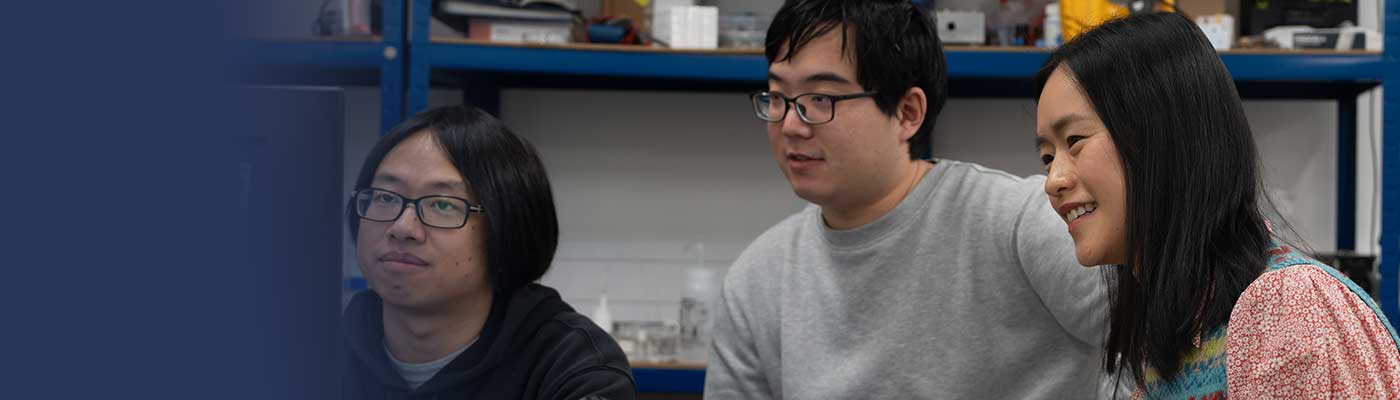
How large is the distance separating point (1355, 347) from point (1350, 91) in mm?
1984

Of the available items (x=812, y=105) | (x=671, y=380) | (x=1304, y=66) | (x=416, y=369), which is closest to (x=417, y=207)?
(x=416, y=369)

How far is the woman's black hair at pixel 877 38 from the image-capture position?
1104mm

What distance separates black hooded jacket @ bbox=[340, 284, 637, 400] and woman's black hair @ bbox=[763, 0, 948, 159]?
1.55ft

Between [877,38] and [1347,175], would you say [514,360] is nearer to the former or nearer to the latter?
[877,38]

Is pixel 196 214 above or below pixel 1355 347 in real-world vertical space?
above

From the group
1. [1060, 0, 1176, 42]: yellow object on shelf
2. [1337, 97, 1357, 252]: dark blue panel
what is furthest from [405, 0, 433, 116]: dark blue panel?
[1337, 97, 1357, 252]: dark blue panel

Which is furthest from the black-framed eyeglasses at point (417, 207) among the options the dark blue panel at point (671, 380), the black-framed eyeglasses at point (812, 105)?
the dark blue panel at point (671, 380)

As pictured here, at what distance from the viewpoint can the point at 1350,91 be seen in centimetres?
224

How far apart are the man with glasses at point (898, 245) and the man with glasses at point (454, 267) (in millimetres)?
540

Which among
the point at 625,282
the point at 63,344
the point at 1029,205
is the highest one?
the point at 63,344

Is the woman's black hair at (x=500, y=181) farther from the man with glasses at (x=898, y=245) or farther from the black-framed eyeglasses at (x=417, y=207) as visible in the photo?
the man with glasses at (x=898, y=245)

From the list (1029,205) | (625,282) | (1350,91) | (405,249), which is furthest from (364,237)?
(1350,91)

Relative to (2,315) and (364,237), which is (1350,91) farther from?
(2,315)

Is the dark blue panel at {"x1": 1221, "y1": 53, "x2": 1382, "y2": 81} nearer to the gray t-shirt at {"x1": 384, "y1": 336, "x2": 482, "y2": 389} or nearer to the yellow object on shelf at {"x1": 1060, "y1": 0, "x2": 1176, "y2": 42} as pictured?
the yellow object on shelf at {"x1": 1060, "y1": 0, "x2": 1176, "y2": 42}
